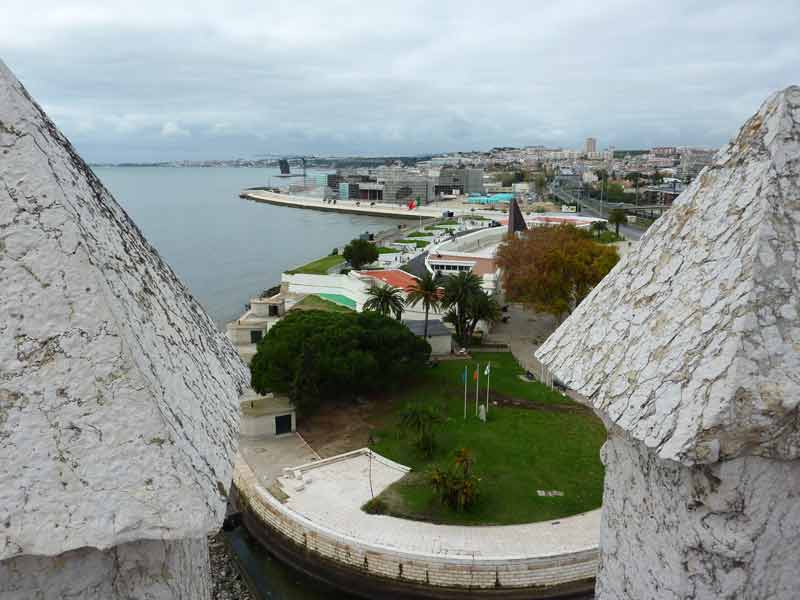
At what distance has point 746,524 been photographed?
8.70 ft

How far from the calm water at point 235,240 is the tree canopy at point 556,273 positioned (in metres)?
16.1

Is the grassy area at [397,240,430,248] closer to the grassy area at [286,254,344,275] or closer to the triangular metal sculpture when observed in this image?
the grassy area at [286,254,344,275]

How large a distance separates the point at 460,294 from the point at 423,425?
10.3 meters

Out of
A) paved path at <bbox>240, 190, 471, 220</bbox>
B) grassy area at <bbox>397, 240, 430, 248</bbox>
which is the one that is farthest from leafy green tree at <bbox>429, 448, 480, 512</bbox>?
paved path at <bbox>240, 190, 471, 220</bbox>

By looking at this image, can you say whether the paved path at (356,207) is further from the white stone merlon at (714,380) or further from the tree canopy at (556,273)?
the white stone merlon at (714,380)

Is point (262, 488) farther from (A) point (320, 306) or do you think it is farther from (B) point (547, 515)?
(A) point (320, 306)

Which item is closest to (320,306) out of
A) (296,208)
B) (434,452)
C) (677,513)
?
(434,452)

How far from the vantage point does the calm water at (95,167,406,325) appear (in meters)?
50.3

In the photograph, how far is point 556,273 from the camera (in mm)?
29469

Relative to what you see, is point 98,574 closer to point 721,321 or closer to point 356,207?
point 721,321

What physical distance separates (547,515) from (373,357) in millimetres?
8860

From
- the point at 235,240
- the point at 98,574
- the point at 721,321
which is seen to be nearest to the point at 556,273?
the point at 721,321

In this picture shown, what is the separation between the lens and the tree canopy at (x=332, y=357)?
69.5 feet

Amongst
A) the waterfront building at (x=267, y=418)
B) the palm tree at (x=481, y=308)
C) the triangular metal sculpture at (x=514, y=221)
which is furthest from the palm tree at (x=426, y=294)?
the triangular metal sculpture at (x=514, y=221)
